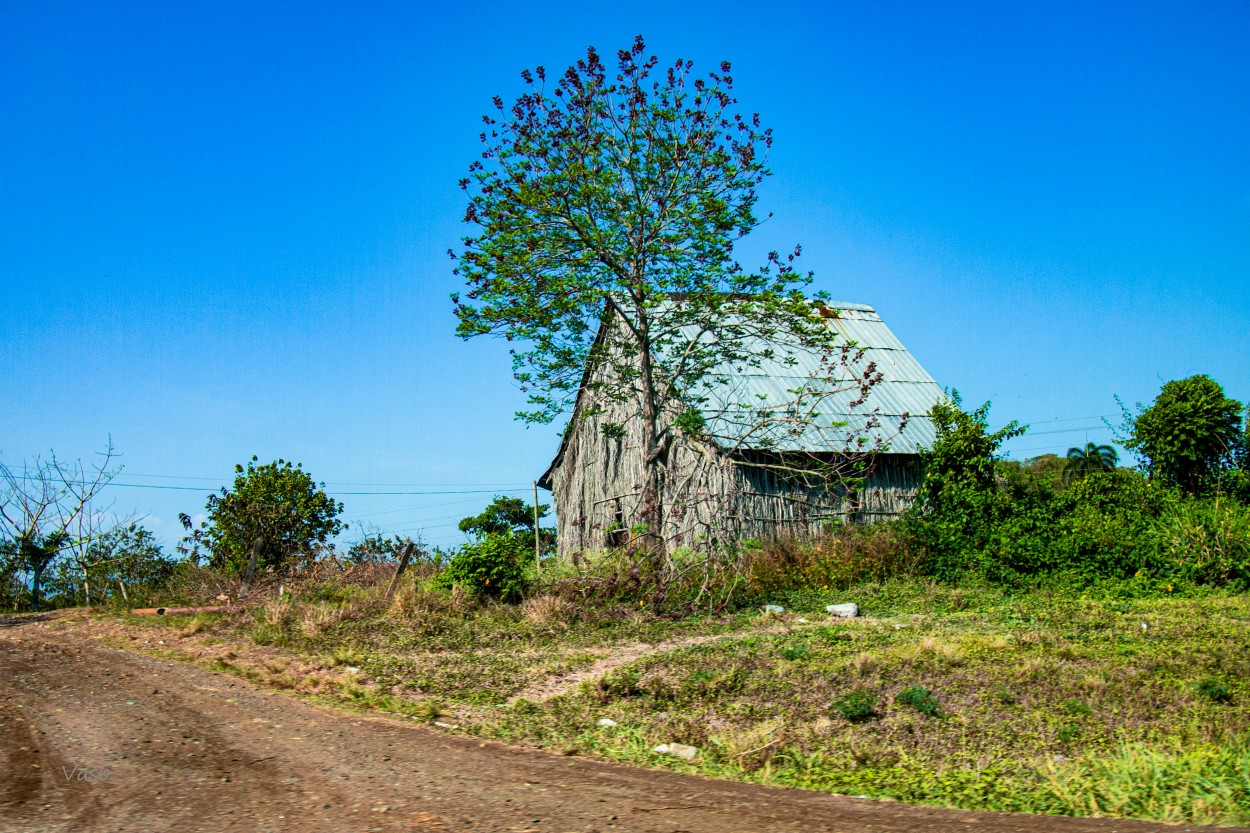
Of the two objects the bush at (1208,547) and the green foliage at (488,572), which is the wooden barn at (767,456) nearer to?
the green foliage at (488,572)

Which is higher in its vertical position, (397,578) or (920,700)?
(397,578)

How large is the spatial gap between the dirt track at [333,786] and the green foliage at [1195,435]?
685 inches

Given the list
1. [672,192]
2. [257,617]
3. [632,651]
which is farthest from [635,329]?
[257,617]

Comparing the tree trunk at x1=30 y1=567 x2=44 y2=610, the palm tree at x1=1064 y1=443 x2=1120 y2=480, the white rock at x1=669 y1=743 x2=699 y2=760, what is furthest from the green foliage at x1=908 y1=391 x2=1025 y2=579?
the palm tree at x1=1064 y1=443 x2=1120 y2=480

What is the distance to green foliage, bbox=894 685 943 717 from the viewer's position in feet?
→ 24.1

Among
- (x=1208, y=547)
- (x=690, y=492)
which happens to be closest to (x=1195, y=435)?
(x=1208, y=547)

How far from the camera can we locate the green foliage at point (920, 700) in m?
7.34

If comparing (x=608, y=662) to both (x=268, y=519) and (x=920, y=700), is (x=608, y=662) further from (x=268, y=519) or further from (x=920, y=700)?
(x=268, y=519)

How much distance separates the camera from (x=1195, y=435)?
18.8m

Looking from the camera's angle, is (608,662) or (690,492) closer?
(608,662)

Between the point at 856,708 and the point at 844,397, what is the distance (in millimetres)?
15399

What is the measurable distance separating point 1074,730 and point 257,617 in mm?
11133

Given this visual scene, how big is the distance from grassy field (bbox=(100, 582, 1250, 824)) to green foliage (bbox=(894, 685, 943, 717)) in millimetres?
17

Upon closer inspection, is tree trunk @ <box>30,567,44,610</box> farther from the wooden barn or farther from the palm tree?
the palm tree
